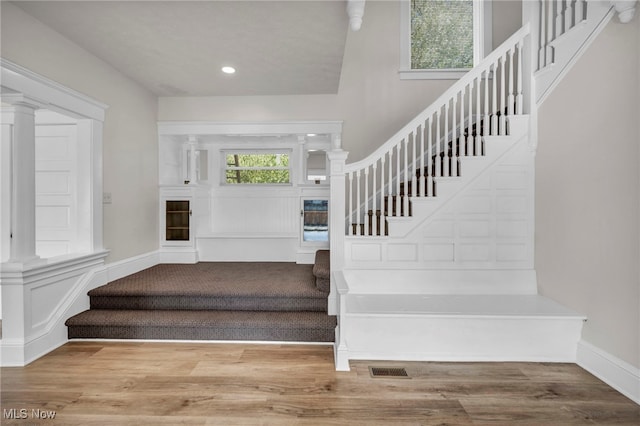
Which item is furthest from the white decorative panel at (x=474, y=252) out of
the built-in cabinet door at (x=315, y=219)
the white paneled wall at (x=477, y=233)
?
the built-in cabinet door at (x=315, y=219)

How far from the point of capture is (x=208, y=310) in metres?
3.23

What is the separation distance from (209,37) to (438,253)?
2.94 meters

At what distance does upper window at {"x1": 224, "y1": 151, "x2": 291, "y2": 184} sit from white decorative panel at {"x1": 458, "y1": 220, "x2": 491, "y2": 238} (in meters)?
2.80

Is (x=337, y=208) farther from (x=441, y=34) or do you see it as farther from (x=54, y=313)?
(x=441, y=34)

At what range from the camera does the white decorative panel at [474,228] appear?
3.29 metres

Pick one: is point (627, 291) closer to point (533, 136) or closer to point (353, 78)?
point (533, 136)

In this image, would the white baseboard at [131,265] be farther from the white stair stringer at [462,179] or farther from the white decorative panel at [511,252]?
the white decorative panel at [511,252]

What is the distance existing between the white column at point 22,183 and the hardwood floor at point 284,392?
3.02 ft

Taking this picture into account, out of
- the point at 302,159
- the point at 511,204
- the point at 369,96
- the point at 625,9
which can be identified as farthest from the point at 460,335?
the point at 369,96

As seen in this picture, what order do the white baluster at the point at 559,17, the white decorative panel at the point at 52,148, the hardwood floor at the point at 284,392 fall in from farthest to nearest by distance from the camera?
the white decorative panel at the point at 52,148
the white baluster at the point at 559,17
the hardwood floor at the point at 284,392

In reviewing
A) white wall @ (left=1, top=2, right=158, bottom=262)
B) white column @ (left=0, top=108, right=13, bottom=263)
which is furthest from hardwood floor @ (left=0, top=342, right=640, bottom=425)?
white wall @ (left=1, top=2, right=158, bottom=262)

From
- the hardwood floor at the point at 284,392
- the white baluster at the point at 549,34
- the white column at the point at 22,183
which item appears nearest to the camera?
the hardwood floor at the point at 284,392

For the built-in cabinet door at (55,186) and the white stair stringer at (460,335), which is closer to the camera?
the white stair stringer at (460,335)

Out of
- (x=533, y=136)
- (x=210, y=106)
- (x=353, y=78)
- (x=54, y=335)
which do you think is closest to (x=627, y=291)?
(x=533, y=136)
